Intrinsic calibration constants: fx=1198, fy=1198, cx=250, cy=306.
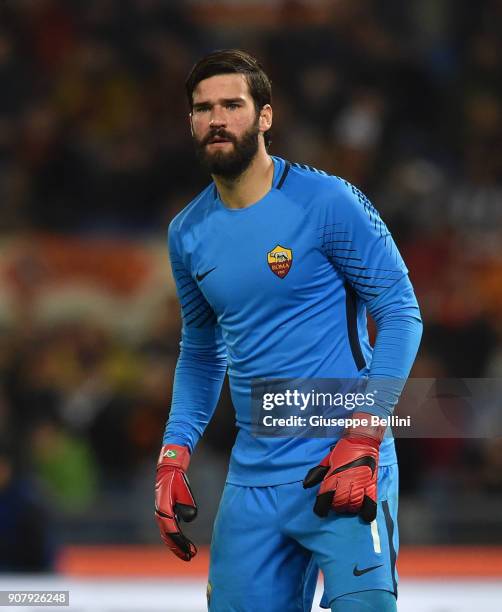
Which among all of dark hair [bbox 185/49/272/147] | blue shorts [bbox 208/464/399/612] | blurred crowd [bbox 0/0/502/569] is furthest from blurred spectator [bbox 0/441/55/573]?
dark hair [bbox 185/49/272/147]

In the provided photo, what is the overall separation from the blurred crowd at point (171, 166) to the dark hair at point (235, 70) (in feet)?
9.33

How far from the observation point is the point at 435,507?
6223mm

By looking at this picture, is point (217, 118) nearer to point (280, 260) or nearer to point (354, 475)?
point (280, 260)

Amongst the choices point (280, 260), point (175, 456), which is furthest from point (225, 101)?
point (175, 456)

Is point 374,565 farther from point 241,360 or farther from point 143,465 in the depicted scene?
point 143,465

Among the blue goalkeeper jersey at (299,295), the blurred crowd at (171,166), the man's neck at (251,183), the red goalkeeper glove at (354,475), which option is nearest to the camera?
the red goalkeeper glove at (354,475)

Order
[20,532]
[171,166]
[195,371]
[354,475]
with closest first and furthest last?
[354,475] → [195,371] → [20,532] → [171,166]

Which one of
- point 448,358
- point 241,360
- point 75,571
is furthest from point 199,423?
point 448,358

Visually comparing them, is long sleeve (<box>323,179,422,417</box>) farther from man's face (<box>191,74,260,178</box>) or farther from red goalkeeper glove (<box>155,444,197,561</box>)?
red goalkeeper glove (<box>155,444,197,561</box>)

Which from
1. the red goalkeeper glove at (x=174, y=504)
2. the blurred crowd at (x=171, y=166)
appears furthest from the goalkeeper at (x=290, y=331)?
the blurred crowd at (x=171, y=166)

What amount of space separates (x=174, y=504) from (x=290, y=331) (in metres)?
0.61

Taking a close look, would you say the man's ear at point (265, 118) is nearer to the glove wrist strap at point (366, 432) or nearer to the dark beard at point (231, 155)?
the dark beard at point (231, 155)

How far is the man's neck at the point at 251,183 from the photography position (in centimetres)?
315

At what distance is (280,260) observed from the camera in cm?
307
